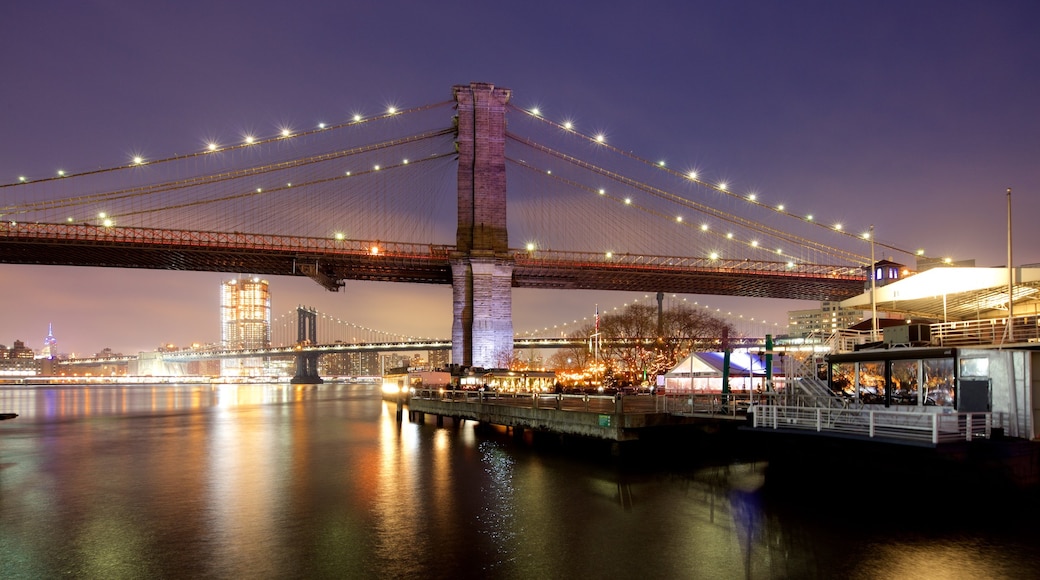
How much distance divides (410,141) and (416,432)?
47.8 metres

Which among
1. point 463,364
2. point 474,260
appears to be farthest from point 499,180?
point 463,364

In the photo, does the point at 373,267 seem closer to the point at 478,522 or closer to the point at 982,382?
the point at 478,522

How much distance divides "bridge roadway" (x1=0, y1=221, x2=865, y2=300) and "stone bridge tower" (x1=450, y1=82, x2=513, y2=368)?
120 inches

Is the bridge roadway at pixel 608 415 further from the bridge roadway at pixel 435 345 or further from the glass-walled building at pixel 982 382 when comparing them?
the bridge roadway at pixel 435 345

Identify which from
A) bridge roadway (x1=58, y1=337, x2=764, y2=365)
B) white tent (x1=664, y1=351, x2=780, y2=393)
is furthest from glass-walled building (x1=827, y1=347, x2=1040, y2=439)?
bridge roadway (x1=58, y1=337, x2=764, y2=365)

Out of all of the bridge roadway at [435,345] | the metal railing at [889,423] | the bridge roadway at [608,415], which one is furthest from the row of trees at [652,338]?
the metal railing at [889,423]

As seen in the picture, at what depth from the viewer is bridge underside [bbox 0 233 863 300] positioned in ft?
228

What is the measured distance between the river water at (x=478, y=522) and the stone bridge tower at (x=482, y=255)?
32.2m

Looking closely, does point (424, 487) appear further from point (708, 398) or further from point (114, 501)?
point (708, 398)

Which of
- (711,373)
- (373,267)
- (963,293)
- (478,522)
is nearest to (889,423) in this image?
(963,293)

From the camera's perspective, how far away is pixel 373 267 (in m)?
75.7

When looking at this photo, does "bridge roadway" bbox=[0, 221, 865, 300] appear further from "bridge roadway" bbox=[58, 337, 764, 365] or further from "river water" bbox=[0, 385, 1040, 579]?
"river water" bbox=[0, 385, 1040, 579]

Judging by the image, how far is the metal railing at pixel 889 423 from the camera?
19031mm

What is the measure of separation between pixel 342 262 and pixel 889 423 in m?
59.7
